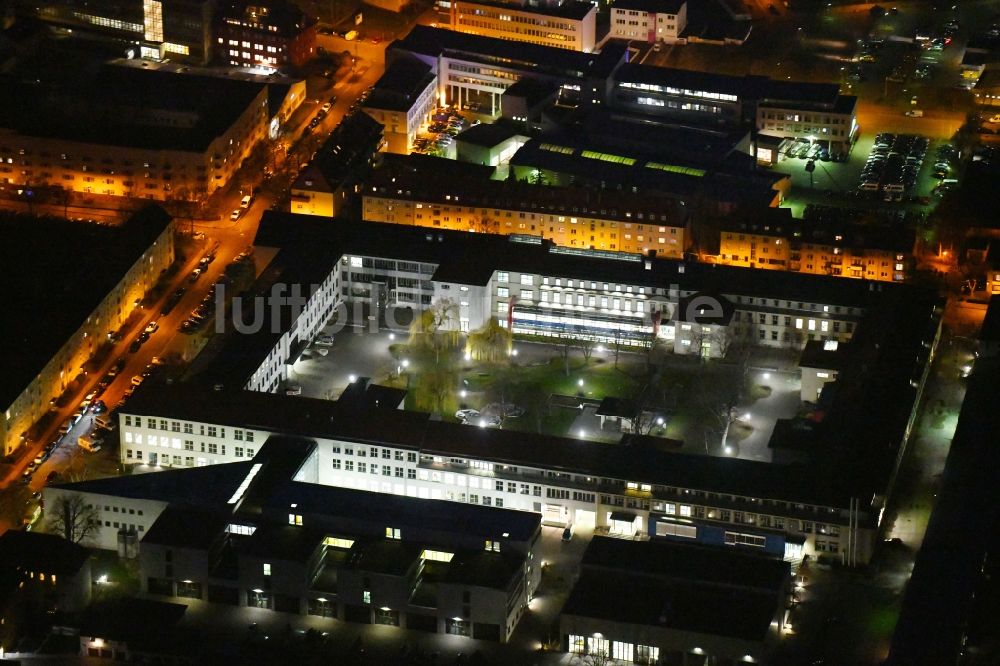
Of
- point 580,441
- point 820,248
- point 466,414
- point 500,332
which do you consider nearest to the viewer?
point 580,441

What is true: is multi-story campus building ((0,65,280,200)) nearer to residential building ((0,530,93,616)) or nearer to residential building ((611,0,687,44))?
residential building ((611,0,687,44))

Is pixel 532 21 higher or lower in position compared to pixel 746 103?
higher

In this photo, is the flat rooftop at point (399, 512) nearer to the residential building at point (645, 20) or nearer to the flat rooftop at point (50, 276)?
the flat rooftop at point (50, 276)

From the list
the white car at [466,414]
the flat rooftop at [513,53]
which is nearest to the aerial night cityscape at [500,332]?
the white car at [466,414]

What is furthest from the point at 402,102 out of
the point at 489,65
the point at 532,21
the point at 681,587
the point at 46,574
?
the point at 681,587

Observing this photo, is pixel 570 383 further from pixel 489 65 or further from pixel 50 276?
pixel 489 65
